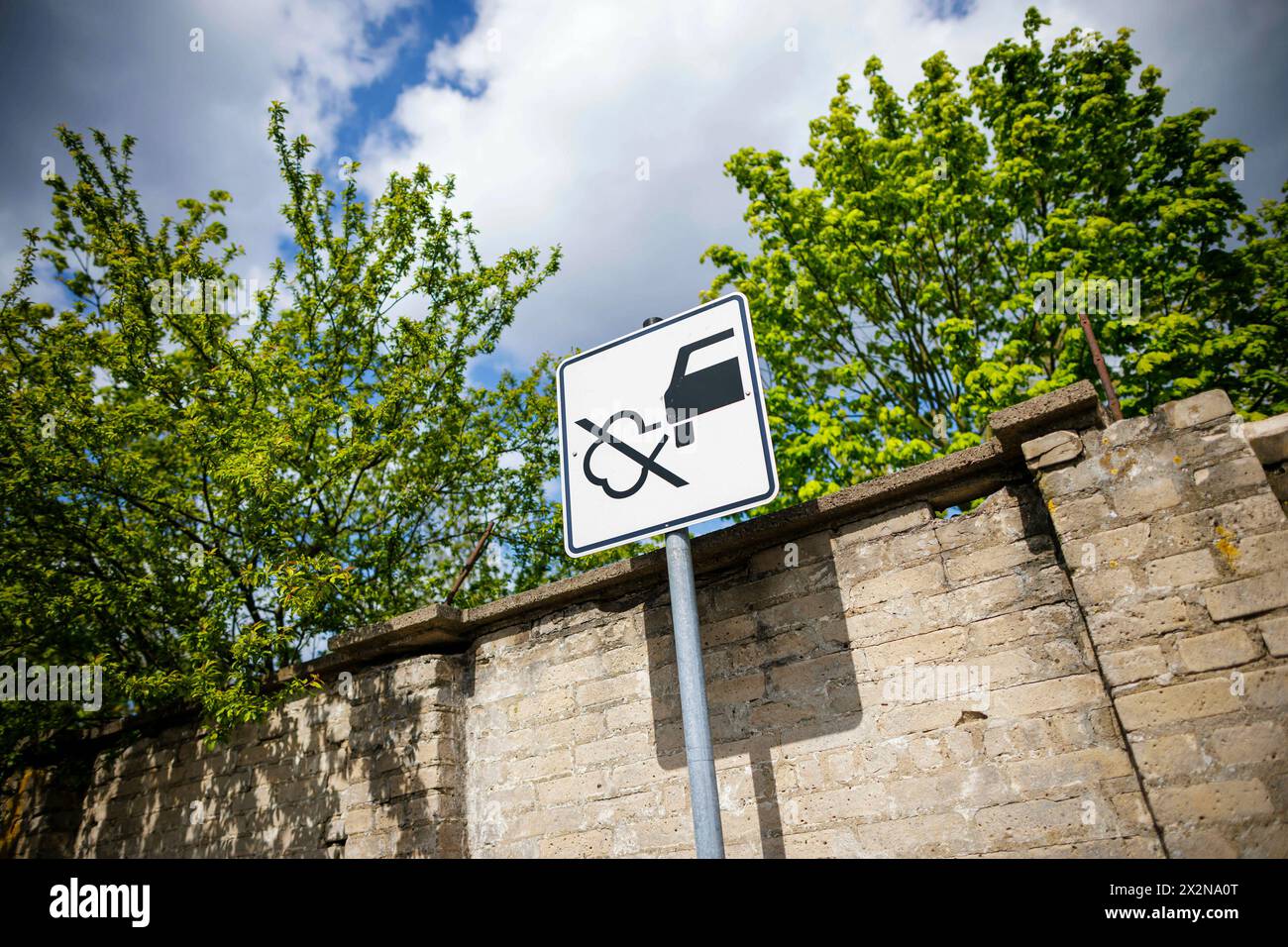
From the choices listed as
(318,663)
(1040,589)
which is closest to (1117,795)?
(1040,589)

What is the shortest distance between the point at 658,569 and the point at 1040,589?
2.00 metres

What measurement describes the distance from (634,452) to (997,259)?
9567 millimetres

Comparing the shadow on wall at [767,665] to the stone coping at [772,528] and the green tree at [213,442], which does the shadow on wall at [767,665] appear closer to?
the stone coping at [772,528]

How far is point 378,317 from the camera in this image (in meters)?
7.75

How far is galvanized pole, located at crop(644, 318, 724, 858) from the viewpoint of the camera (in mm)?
2689

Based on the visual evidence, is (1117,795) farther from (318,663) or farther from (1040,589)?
(318,663)

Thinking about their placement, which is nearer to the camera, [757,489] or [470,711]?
[757,489]

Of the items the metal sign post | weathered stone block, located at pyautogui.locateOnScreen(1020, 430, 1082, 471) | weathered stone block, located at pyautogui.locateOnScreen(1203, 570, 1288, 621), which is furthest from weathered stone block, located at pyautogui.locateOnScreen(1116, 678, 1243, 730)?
the metal sign post

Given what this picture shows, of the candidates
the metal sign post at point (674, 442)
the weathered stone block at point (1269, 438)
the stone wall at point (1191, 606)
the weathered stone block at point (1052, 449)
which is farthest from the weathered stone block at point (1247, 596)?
the metal sign post at point (674, 442)

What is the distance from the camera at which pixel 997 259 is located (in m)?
10.9

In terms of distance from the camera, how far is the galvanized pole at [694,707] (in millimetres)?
2689

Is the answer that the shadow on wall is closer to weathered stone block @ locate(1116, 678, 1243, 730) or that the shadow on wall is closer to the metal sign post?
the metal sign post
